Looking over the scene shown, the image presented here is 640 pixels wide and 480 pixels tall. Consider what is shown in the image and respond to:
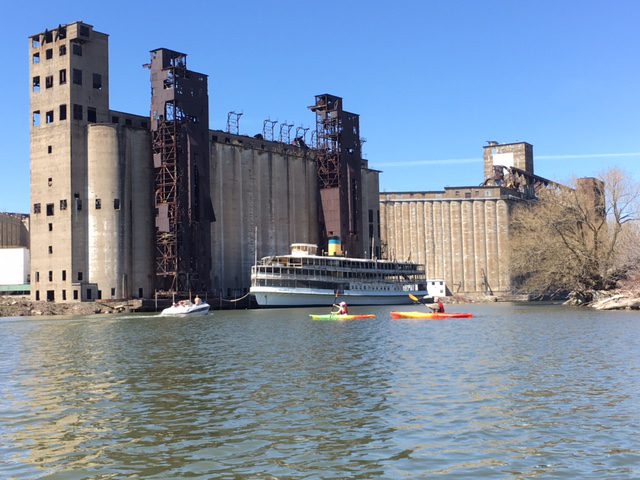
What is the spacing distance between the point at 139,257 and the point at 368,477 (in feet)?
323

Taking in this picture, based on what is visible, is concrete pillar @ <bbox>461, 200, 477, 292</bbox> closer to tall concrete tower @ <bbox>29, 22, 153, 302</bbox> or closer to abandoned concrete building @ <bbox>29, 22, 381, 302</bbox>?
abandoned concrete building @ <bbox>29, 22, 381, 302</bbox>

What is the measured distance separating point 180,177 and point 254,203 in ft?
76.5

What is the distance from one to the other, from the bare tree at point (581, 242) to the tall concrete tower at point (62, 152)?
61123 mm

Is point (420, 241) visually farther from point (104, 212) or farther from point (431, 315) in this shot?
point (431, 315)

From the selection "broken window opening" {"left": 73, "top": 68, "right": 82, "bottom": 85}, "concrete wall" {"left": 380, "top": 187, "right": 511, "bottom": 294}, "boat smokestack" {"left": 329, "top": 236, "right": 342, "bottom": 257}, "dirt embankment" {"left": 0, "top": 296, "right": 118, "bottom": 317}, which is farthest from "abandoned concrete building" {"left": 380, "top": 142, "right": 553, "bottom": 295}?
"broken window opening" {"left": 73, "top": 68, "right": 82, "bottom": 85}

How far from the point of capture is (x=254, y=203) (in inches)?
5167

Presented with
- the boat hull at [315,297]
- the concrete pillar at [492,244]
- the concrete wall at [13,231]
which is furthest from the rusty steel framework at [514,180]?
the concrete wall at [13,231]

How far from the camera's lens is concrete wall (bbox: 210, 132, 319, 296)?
124 meters

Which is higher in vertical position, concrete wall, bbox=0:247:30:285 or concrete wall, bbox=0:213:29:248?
concrete wall, bbox=0:213:29:248

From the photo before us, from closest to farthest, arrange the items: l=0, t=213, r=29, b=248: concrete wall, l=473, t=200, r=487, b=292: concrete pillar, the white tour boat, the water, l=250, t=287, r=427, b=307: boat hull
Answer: the water < l=250, t=287, r=427, b=307: boat hull < the white tour boat < l=0, t=213, r=29, b=248: concrete wall < l=473, t=200, r=487, b=292: concrete pillar

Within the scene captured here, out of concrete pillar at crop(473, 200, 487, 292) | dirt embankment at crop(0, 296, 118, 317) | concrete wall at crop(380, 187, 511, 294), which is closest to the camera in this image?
dirt embankment at crop(0, 296, 118, 317)

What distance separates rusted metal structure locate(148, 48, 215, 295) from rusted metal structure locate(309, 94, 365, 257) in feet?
99.3

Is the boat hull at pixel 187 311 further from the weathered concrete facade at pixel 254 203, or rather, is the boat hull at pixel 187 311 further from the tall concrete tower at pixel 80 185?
the weathered concrete facade at pixel 254 203

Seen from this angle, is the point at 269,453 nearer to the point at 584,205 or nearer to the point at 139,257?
the point at 584,205
